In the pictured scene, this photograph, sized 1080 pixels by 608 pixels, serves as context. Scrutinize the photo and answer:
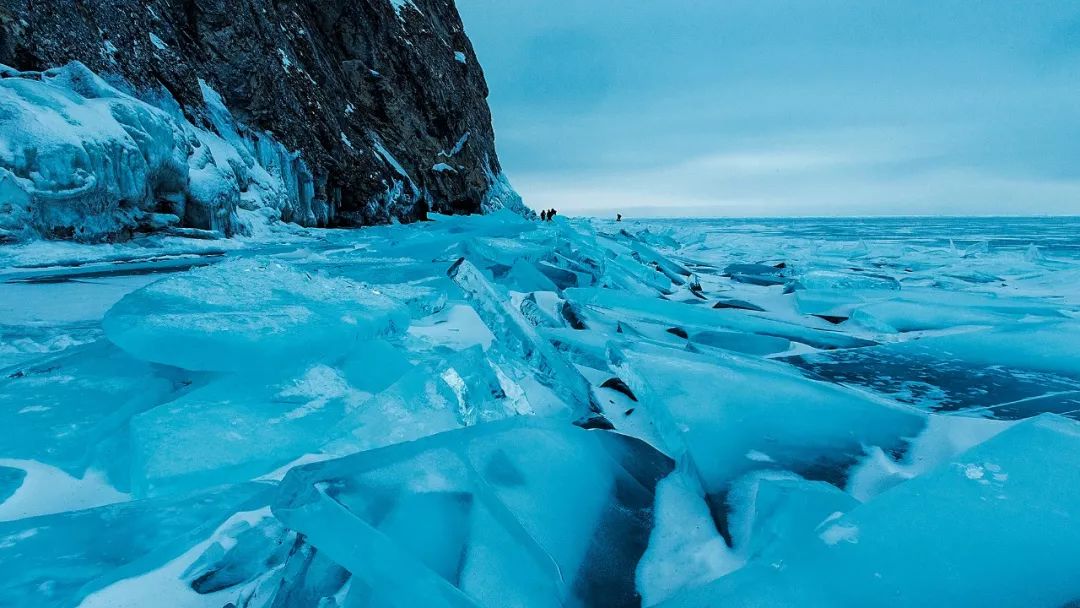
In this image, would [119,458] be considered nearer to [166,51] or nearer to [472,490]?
[472,490]

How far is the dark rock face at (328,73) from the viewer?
666cm

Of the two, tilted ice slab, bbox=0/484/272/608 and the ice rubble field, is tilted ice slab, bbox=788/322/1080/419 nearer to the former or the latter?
the ice rubble field

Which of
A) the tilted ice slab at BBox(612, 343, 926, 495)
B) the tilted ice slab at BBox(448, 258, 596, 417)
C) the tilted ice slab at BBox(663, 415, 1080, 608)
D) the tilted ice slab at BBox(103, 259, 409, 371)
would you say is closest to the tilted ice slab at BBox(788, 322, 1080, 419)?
the tilted ice slab at BBox(612, 343, 926, 495)

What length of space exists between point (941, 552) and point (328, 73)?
1567 centimetres

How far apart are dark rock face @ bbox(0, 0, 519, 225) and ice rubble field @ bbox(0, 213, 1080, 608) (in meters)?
6.78

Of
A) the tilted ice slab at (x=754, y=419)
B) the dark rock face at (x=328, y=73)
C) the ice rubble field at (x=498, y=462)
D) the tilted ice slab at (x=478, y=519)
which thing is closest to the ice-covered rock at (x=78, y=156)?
the dark rock face at (x=328, y=73)

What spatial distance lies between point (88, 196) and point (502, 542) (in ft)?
20.6

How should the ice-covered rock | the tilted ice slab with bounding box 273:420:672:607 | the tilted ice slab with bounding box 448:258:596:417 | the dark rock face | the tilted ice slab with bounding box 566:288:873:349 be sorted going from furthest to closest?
1. the dark rock face
2. the ice-covered rock
3. the tilted ice slab with bounding box 566:288:873:349
4. the tilted ice slab with bounding box 448:258:596:417
5. the tilted ice slab with bounding box 273:420:672:607

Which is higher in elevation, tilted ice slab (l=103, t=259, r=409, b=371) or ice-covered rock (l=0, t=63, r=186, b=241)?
ice-covered rock (l=0, t=63, r=186, b=241)

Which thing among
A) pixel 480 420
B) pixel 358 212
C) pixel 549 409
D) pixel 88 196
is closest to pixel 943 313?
pixel 549 409

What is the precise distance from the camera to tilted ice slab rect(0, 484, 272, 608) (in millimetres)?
631

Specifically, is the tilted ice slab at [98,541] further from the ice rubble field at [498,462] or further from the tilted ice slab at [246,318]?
the tilted ice slab at [246,318]

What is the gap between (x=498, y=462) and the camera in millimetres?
828

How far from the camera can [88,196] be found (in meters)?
4.90
